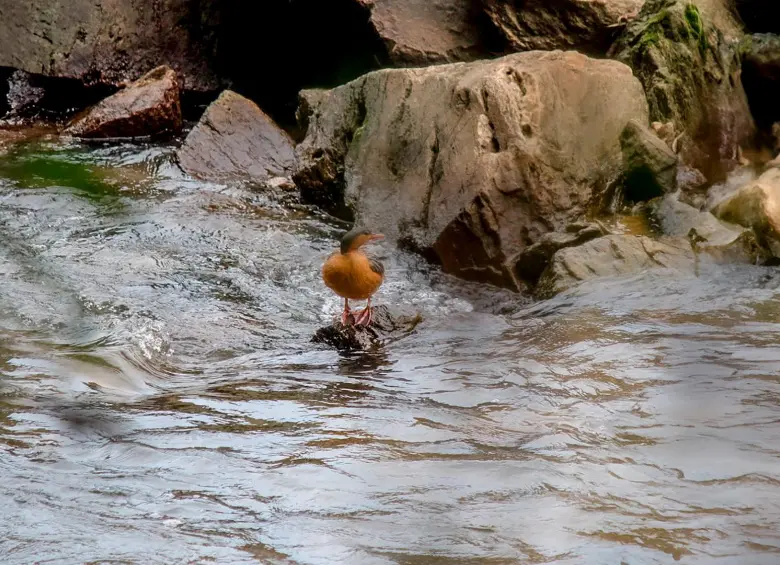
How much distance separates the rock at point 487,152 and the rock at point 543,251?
0.08m

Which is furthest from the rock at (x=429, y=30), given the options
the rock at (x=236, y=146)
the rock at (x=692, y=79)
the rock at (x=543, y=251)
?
the rock at (x=543, y=251)

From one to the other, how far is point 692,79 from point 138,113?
571cm

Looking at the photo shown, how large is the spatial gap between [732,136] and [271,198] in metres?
4.16

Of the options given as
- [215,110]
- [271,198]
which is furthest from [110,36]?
[271,198]

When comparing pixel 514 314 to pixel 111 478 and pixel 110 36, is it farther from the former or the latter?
pixel 110 36

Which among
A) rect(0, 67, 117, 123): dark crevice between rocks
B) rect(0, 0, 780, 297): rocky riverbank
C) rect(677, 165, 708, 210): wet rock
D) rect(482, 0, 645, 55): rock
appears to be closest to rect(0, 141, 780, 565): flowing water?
rect(0, 0, 780, 297): rocky riverbank

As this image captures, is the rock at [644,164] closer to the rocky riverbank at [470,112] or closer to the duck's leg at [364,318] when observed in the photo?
the rocky riverbank at [470,112]

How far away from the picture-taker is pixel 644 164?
7309mm

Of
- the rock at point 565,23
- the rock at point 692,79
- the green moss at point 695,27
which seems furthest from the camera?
the rock at point 565,23

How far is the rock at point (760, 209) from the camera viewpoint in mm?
6355

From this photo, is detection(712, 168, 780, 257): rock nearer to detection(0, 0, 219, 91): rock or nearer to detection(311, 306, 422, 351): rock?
detection(311, 306, 422, 351): rock

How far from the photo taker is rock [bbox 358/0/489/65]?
9.66 m

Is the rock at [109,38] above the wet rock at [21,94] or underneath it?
above

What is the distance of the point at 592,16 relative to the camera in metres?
9.17
